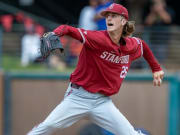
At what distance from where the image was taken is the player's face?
6368 mm

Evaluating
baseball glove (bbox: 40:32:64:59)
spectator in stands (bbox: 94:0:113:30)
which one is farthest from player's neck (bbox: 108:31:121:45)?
spectator in stands (bbox: 94:0:113:30)

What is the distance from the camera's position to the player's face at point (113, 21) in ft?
20.9

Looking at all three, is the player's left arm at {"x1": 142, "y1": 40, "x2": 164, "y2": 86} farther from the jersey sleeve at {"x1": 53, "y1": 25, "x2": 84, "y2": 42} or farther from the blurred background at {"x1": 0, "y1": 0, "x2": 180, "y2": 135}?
the blurred background at {"x1": 0, "y1": 0, "x2": 180, "y2": 135}

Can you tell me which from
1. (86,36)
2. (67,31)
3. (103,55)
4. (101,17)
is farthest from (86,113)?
(101,17)

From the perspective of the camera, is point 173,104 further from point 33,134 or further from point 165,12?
point 33,134

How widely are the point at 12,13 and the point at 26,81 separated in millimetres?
2514

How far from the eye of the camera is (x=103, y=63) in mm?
6480

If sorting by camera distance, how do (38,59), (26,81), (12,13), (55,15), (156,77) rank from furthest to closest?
(55,15) < (12,13) < (38,59) < (26,81) < (156,77)

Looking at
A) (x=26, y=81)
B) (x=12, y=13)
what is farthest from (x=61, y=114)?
(x=12, y=13)

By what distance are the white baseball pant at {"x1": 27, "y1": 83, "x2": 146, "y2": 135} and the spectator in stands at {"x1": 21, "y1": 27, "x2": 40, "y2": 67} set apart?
14.1 feet

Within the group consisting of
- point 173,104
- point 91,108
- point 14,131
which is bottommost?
point 14,131

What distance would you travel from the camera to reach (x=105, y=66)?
6.50m

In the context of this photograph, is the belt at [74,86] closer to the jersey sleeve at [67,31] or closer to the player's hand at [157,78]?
the jersey sleeve at [67,31]

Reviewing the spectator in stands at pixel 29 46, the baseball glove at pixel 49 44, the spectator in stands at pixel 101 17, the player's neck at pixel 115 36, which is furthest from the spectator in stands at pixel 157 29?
the baseball glove at pixel 49 44
